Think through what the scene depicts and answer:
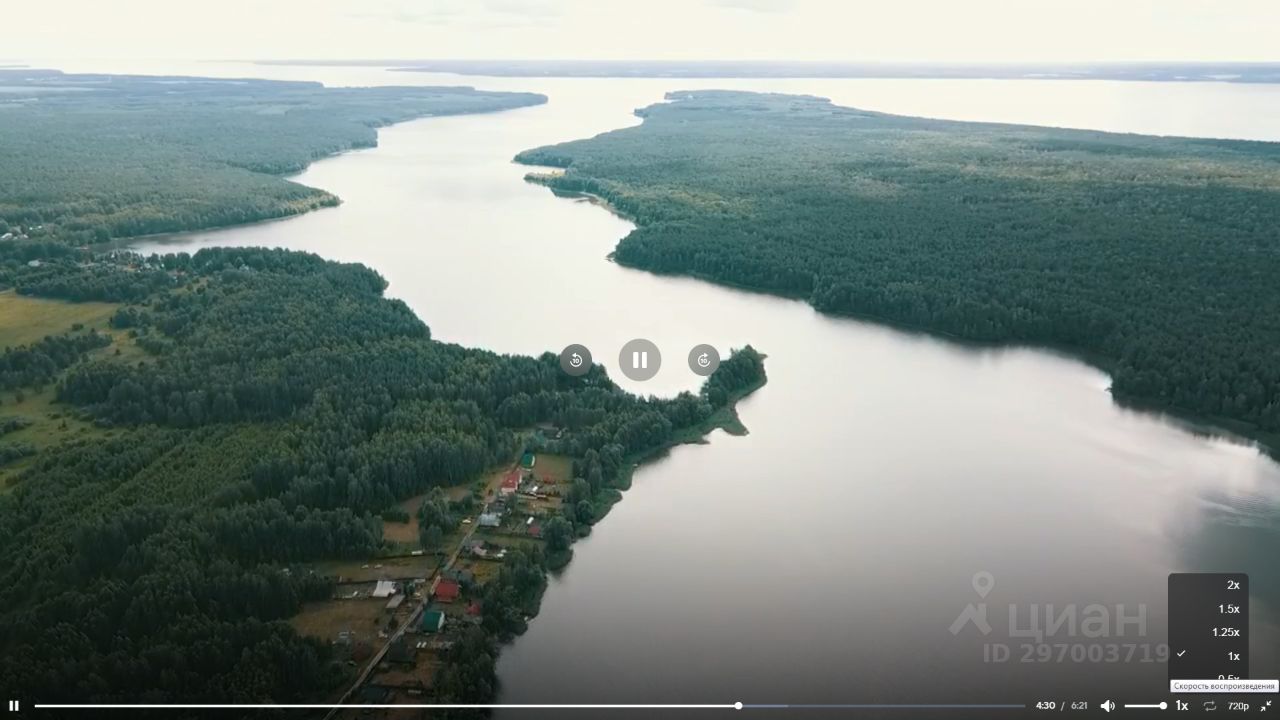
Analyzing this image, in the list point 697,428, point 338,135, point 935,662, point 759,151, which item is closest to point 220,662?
point 935,662

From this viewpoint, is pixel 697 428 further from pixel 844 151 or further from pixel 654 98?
pixel 654 98

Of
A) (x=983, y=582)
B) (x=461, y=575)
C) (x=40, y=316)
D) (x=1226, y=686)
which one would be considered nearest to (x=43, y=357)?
(x=40, y=316)

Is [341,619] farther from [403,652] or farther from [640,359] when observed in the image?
[640,359]

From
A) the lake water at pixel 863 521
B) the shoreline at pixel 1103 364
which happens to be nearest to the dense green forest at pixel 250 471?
the lake water at pixel 863 521

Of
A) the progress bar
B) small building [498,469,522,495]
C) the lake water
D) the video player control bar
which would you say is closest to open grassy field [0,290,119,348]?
the lake water

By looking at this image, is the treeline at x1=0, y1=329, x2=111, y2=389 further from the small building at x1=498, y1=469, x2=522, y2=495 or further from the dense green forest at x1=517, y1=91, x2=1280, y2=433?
the dense green forest at x1=517, y1=91, x2=1280, y2=433

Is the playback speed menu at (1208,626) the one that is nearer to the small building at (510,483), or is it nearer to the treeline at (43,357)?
the small building at (510,483)

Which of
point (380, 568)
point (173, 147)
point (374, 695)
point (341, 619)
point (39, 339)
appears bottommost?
point (374, 695)
